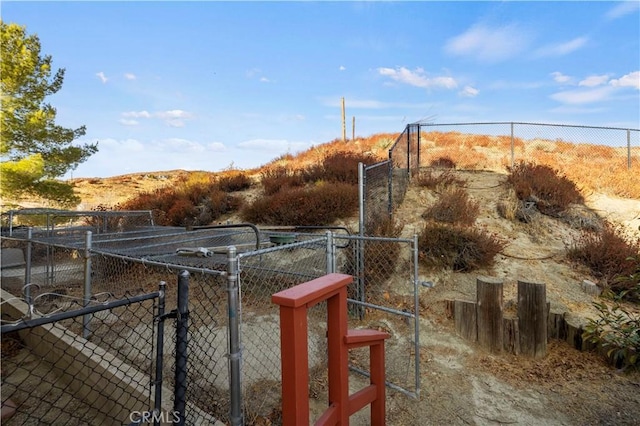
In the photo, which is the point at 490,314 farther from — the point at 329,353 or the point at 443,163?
the point at 443,163

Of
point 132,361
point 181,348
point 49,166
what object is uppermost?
point 49,166

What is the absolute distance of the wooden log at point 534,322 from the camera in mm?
3912

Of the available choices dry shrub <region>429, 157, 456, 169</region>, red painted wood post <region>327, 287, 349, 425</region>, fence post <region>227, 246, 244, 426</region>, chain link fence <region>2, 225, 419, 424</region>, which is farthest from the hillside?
dry shrub <region>429, 157, 456, 169</region>

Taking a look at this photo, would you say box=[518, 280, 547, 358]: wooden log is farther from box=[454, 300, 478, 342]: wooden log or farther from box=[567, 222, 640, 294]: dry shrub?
box=[567, 222, 640, 294]: dry shrub

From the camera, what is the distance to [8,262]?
7.90 m

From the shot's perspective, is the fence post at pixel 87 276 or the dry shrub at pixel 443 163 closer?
the fence post at pixel 87 276

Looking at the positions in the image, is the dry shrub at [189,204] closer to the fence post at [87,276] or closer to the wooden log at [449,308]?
the fence post at [87,276]

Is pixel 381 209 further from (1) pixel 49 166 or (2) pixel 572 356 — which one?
(1) pixel 49 166

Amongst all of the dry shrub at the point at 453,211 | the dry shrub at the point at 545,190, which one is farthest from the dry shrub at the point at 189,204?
the dry shrub at the point at 545,190

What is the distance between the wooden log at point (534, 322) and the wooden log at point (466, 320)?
1.62ft

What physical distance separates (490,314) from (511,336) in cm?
34

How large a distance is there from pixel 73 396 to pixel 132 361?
24.7 inches

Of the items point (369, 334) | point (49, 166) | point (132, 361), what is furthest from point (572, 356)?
point (49, 166)

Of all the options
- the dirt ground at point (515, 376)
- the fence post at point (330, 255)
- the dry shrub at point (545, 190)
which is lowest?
the dirt ground at point (515, 376)
